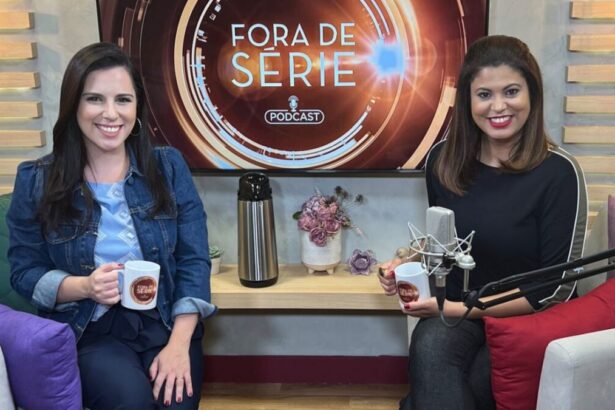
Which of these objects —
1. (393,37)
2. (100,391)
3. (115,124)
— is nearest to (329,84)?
(393,37)

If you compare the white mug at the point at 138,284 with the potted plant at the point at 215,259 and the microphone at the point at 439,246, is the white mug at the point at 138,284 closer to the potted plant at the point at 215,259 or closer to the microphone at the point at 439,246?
the microphone at the point at 439,246

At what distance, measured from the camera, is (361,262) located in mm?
2473

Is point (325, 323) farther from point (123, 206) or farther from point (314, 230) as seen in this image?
point (123, 206)

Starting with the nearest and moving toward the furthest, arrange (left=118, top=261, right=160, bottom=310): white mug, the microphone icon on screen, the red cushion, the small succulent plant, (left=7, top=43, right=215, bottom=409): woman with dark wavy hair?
the red cushion → (left=118, top=261, right=160, bottom=310): white mug → (left=7, top=43, right=215, bottom=409): woman with dark wavy hair → the microphone icon on screen → the small succulent plant

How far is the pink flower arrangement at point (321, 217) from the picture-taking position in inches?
95.1

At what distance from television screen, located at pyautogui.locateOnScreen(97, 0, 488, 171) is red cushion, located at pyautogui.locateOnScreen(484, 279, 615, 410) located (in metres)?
0.96

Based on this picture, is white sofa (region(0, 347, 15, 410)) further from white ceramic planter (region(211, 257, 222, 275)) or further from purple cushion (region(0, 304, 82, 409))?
white ceramic planter (region(211, 257, 222, 275))

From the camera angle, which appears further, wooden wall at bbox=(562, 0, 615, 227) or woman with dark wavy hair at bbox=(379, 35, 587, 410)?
wooden wall at bbox=(562, 0, 615, 227)

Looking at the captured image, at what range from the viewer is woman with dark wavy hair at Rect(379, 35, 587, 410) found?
174 centimetres

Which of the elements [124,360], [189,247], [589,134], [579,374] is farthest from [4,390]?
[589,134]

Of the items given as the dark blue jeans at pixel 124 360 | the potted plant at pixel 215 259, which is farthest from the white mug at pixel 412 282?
the potted plant at pixel 215 259

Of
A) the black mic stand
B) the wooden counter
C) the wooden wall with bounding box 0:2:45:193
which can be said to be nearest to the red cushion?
the black mic stand

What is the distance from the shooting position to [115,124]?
1.78 m

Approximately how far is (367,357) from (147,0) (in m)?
1.67
